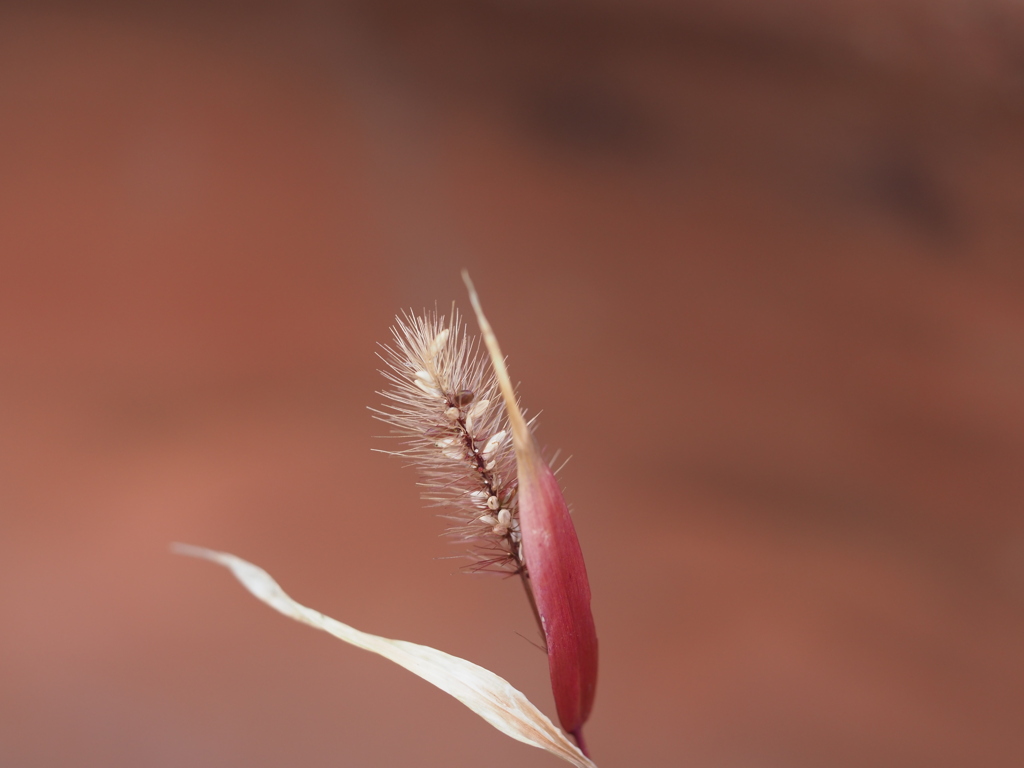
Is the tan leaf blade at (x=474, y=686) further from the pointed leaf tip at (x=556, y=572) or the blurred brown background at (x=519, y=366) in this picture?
the blurred brown background at (x=519, y=366)

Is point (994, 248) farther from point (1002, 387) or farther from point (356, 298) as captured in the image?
point (356, 298)

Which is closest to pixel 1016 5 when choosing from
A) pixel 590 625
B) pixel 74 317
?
pixel 590 625

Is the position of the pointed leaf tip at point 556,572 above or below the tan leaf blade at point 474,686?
above

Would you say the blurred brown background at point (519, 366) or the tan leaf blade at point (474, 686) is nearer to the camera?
the tan leaf blade at point (474, 686)

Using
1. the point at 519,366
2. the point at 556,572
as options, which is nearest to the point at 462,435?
the point at 556,572

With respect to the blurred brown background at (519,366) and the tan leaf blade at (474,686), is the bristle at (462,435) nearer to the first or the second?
the tan leaf blade at (474,686)

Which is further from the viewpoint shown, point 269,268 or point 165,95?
point 269,268

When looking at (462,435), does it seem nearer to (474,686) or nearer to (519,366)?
(474,686)

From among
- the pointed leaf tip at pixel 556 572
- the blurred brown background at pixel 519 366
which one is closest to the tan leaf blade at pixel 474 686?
the pointed leaf tip at pixel 556 572
